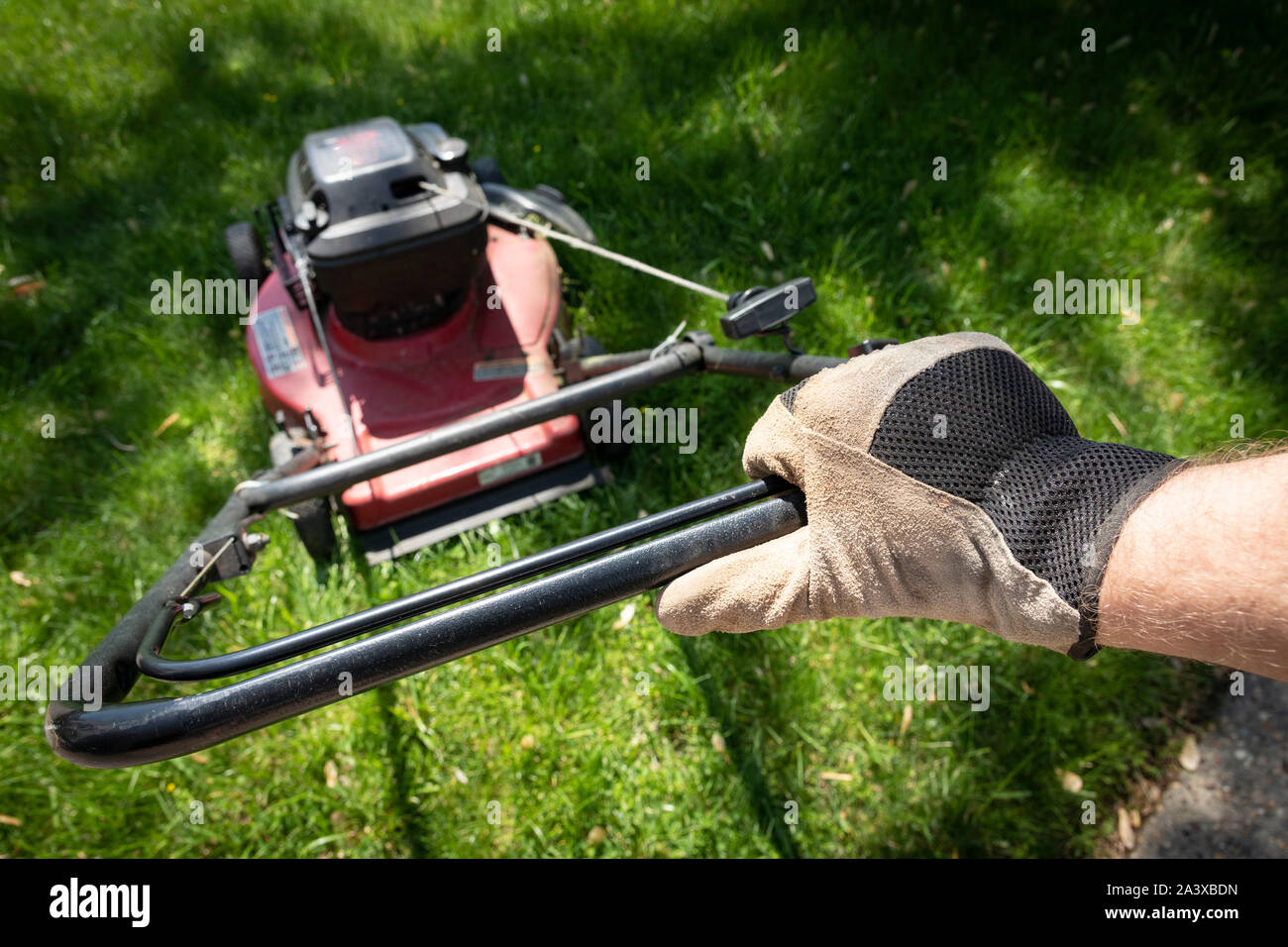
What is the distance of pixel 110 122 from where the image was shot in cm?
414

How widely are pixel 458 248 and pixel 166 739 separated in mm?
1792

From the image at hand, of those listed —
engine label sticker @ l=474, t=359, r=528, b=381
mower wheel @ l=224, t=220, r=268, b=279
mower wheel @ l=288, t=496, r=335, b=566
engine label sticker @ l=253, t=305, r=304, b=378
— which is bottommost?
mower wheel @ l=288, t=496, r=335, b=566

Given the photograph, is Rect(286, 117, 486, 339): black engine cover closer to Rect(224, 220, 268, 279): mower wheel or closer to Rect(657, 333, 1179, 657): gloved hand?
Rect(224, 220, 268, 279): mower wheel

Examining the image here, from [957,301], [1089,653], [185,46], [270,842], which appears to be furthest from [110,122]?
[1089,653]

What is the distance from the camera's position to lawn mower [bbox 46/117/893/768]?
1063mm

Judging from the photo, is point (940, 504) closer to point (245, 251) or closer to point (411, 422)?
point (411, 422)

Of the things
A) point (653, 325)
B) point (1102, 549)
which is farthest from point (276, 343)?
point (1102, 549)

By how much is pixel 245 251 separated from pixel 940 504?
2891 mm

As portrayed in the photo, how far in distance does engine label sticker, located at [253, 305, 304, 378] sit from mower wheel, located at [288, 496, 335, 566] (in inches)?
20.1

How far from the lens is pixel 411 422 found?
2730 millimetres

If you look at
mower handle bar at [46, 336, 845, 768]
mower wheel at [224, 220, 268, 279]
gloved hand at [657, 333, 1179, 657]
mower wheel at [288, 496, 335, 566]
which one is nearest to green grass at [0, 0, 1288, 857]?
mower wheel at [288, 496, 335, 566]

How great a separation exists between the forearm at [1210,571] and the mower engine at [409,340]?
1940 mm

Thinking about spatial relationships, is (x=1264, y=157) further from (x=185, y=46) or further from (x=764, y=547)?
(x=185, y=46)

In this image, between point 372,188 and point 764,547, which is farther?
point 372,188
